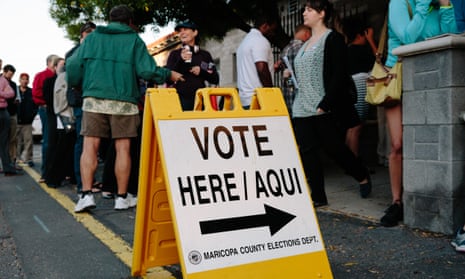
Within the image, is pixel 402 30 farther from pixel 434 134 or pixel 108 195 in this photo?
pixel 108 195

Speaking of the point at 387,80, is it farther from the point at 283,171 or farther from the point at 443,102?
the point at 283,171

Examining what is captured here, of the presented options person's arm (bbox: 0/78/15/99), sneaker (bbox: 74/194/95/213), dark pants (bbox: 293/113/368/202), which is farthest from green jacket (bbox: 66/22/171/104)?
person's arm (bbox: 0/78/15/99)

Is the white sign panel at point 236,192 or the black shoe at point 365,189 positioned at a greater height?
the white sign panel at point 236,192

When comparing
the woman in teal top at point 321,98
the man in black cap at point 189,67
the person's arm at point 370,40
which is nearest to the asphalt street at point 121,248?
the woman in teal top at point 321,98

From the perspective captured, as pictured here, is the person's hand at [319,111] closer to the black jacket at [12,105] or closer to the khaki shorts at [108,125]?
the khaki shorts at [108,125]

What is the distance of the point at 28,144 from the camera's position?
1194 cm

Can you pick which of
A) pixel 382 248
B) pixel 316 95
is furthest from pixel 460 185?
pixel 316 95

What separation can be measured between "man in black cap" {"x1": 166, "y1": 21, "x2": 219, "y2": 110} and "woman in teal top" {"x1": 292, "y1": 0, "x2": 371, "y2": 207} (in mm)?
1186

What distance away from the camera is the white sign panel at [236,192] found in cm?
278

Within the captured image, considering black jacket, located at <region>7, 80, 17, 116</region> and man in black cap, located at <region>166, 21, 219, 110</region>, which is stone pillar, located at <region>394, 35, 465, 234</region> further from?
black jacket, located at <region>7, 80, 17, 116</region>

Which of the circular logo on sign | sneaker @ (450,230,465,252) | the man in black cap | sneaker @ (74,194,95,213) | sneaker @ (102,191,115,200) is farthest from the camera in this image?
sneaker @ (102,191,115,200)

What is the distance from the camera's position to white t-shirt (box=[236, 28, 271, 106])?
240 inches

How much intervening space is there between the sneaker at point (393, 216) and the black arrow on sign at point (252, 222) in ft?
5.88

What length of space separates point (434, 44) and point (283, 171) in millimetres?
1750
